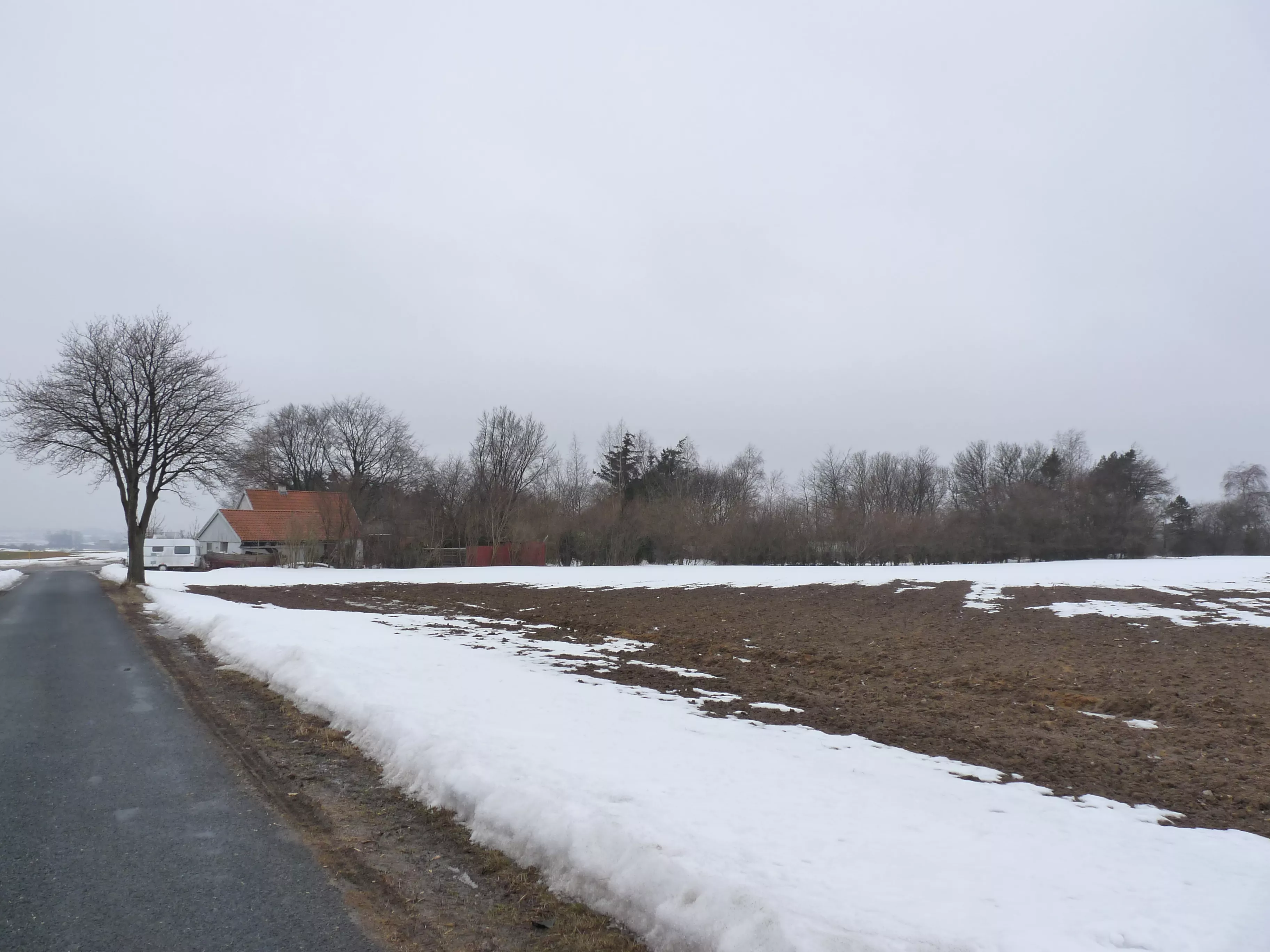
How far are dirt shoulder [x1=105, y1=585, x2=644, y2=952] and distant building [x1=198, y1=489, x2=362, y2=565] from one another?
46.7m

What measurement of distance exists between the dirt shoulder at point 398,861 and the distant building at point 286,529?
46692mm

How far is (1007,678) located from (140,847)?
10380mm

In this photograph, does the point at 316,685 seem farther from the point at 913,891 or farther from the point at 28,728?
the point at 913,891

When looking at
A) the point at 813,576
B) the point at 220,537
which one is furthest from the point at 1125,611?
the point at 220,537

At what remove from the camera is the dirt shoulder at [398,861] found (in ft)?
12.8

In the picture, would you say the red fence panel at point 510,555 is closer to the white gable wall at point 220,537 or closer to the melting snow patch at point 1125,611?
the white gable wall at point 220,537

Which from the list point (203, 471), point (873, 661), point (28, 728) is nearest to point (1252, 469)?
point (873, 661)

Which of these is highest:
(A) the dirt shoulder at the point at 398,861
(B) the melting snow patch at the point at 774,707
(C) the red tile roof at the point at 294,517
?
(C) the red tile roof at the point at 294,517

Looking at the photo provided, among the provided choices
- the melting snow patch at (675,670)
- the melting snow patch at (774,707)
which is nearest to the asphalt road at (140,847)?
the melting snow patch at (774,707)

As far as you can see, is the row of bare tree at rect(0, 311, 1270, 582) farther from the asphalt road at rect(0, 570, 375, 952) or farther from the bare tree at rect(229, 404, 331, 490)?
the asphalt road at rect(0, 570, 375, 952)

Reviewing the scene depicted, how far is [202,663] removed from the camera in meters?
12.2

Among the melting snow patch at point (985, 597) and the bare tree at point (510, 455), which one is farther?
the bare tree at point (510, 455)

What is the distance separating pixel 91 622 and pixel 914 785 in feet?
64.4

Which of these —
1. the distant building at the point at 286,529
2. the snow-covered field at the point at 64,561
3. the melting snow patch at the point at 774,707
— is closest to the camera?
the melting snow patch at the point at 774,707
